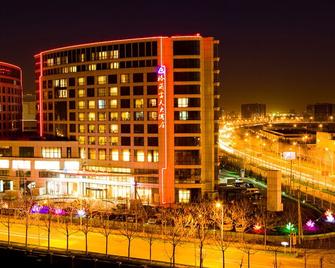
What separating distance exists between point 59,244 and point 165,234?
26.7 ft

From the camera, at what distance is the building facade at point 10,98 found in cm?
8819

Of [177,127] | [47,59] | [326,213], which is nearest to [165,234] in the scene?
[326,213]

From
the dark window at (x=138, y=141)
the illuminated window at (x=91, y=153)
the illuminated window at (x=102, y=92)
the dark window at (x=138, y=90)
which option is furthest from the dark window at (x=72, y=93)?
the dark window at (x=138, y=141)

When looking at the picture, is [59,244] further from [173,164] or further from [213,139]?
[213,139]

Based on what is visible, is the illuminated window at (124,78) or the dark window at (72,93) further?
the dark window at (72,93)

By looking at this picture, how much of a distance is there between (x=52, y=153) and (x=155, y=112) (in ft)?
48.5

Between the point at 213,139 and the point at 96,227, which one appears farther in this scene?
the point at 213,139

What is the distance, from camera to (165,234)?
3959cm

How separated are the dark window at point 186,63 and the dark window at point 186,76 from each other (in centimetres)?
78

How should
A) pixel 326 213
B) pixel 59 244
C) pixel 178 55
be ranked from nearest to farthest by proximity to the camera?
pixel 59 244 < pixel 326 213 < pixel 178 55

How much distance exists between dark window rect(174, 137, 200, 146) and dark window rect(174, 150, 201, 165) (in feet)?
2.60

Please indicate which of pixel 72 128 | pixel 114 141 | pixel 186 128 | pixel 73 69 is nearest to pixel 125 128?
pixel 114 141

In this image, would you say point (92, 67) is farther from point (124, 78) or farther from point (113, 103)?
point (113, 103)

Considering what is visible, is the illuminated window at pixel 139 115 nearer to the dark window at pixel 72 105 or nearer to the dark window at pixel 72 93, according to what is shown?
the dark window at pixel 72 105
